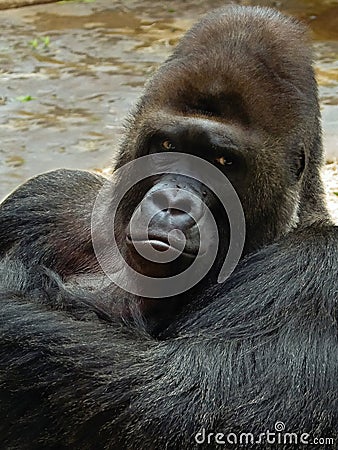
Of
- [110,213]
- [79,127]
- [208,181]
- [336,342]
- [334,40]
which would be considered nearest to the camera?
[336,342]

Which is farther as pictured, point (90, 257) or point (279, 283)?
point (90, 257)

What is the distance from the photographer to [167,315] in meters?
2.84

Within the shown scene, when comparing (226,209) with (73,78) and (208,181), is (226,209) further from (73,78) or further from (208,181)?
(73,78)

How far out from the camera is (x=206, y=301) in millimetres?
2734

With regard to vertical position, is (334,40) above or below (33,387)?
below

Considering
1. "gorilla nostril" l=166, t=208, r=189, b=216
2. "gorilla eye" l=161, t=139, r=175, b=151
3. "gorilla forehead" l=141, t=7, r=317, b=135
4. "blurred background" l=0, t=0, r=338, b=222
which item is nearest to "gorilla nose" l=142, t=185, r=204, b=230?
"gorilla nostril" l=166, t=208, r=189, b=216

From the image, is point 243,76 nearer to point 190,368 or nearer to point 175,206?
point 175,206

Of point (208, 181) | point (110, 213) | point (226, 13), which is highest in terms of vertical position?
point (226, 13)

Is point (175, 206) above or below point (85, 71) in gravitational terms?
above

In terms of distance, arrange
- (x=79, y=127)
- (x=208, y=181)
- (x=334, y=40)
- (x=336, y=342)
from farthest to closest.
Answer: (x=334, y=40), (x=79, y=127), (x=208, y=181), (x=336, y=342)

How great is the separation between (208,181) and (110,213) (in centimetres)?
47

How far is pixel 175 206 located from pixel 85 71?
621 cm

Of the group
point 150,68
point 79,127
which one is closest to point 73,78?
point 150,68

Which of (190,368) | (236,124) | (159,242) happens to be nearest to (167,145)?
(236,124)
